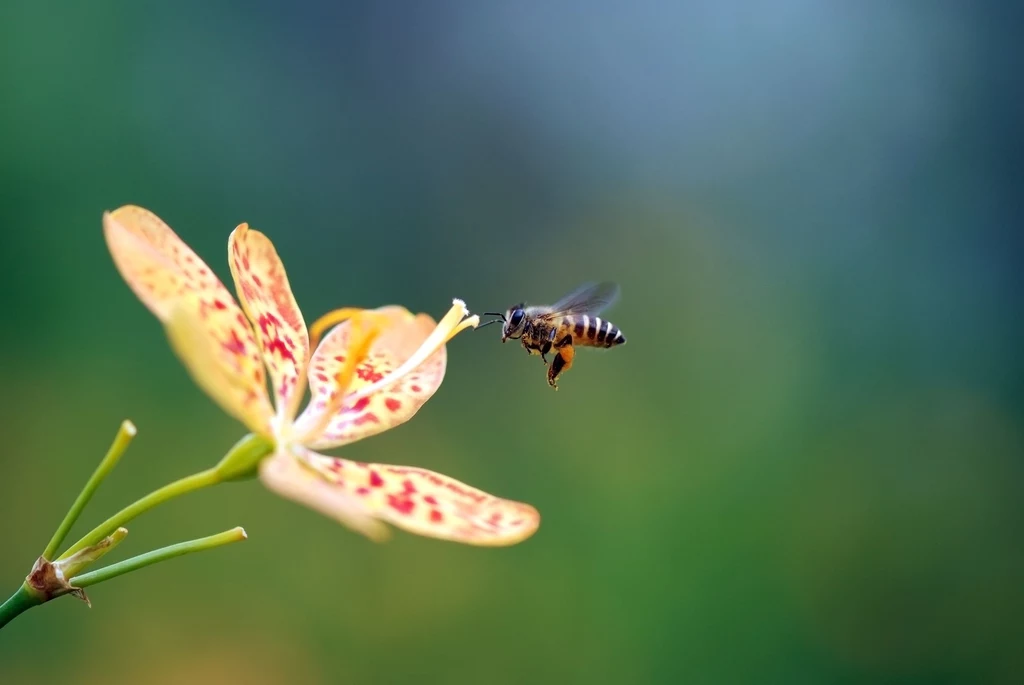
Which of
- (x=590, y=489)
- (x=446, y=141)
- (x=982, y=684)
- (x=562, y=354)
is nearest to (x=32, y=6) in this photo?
(x=446, y=141)

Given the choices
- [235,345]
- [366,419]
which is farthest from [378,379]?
[235,345]

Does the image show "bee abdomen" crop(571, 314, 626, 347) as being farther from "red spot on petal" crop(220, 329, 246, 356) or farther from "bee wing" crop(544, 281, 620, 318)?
"red spot on petal" crop(220, 329, 246, 356)

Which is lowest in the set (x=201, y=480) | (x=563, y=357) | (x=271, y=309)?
(x=201, y=480)

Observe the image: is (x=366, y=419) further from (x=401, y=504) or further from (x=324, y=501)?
(x=324, y=501)

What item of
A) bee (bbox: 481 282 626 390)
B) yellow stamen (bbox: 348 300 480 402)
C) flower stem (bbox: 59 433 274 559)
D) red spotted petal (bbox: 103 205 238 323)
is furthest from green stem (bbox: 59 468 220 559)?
bee (bbox: 481 282 626 390)

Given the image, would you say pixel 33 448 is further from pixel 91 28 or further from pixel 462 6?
pixel 462 6

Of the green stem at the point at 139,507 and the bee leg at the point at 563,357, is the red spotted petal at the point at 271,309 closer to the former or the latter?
the green stem at the point at 139,507
